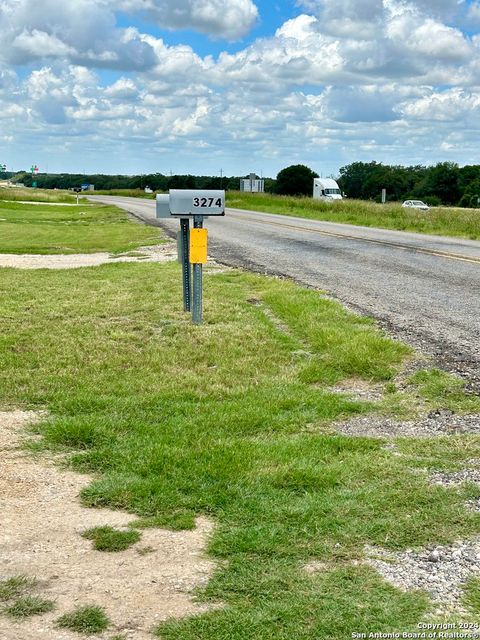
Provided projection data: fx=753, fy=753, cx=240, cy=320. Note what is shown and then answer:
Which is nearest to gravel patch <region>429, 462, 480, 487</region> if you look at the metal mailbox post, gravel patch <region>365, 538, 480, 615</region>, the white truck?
gravel patch <region>365, 538, 480, 615</region>

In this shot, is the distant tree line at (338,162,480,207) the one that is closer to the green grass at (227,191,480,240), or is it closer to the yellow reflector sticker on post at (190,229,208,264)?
the green grass at (227,191,480,240)

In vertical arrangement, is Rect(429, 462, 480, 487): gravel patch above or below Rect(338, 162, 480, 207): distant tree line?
below

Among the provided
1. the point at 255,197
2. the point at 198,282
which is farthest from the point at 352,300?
the point at 255,197

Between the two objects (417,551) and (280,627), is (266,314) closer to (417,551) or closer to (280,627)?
(417,551)

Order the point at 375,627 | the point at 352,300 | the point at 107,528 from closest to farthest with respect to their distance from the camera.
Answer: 1. the point at 375,627
2. the point at 107,528
3. the point at 352,300

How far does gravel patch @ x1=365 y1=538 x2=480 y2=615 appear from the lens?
2.88 meters

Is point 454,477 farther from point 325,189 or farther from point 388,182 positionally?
point 388,182

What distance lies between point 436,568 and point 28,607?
5.30ft

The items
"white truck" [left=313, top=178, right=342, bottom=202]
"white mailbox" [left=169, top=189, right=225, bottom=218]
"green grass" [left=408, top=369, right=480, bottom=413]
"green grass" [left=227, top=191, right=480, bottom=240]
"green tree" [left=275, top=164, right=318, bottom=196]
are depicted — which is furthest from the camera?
"green tree" [left=275, top=164, right=318, bottom=196]

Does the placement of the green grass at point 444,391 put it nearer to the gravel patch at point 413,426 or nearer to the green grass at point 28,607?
the gravel patch at point 413,426

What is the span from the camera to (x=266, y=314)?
8820 mm

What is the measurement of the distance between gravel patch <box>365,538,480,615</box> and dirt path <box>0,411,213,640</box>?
75cm

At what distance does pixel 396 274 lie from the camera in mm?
12664

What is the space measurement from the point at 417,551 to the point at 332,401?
2282mm
